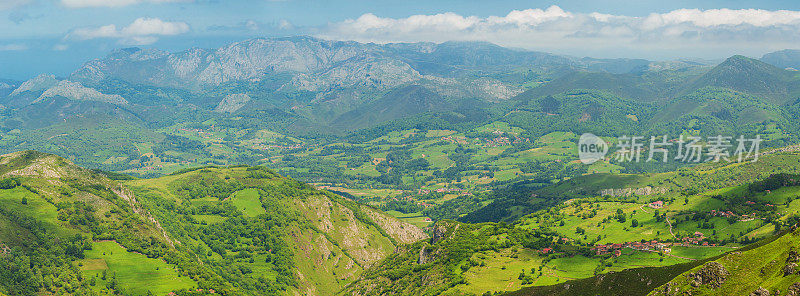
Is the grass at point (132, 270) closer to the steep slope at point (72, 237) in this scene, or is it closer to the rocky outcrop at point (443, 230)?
the steep slope at point (72, 237)

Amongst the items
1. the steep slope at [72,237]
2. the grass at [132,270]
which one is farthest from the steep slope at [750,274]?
the steep slope at [72,237]

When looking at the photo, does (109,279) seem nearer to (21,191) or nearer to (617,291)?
(21,191)

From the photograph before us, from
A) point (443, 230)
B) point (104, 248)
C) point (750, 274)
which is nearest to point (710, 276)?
point (750, 274)

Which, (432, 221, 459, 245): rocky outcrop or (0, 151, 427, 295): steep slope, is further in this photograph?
(432, 221, 459, 245): rocky outcrop

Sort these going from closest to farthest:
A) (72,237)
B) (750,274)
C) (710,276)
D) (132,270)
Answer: (750,274), (710,276), (72,237), (132,270)

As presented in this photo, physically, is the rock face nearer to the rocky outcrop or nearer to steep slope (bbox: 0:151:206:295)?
the rocky outcrop

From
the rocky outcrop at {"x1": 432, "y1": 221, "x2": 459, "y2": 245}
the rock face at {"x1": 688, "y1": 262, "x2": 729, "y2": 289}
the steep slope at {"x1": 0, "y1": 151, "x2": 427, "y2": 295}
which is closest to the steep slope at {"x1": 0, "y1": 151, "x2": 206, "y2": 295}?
the steep slope at {"x1": 0, "y1": 151, "x2": 427, "y2": 295}

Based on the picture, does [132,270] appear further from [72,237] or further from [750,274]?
[750,274]

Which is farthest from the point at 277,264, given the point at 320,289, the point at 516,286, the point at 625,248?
the point at 625,248
